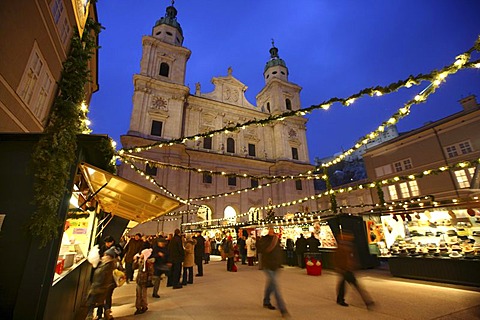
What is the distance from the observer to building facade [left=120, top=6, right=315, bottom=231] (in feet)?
82.4

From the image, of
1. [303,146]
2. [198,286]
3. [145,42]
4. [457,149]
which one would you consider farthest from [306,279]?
[145,42]

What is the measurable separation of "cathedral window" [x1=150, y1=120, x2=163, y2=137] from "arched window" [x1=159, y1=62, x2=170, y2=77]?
7.08 meters

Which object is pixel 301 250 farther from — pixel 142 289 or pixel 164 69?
pixel 164 69

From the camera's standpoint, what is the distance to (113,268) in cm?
451

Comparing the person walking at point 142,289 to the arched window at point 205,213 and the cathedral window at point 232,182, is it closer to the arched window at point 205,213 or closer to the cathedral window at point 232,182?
the arched window at point 205,213

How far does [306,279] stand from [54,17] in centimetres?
1424

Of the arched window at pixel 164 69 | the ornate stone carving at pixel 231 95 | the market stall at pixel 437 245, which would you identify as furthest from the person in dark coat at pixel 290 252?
the arched window at pixel 164 69

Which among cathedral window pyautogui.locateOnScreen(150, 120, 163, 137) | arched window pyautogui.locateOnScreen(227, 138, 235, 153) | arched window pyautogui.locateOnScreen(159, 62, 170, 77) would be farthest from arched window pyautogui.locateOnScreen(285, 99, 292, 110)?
cathedral window pyautogui.locateOnScreen(150, 120, 163, 137)

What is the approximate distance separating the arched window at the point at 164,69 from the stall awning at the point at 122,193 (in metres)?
25.5

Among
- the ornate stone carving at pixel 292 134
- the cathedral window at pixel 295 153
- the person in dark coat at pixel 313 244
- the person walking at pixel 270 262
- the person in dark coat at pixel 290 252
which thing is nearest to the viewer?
the person walking at pixel 270 262

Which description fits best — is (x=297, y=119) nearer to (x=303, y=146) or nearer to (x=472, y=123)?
(x=303, y=146)

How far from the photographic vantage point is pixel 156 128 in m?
26.2

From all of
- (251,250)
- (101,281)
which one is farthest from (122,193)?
(251,250)

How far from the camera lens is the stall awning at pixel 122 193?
14.0 ft
